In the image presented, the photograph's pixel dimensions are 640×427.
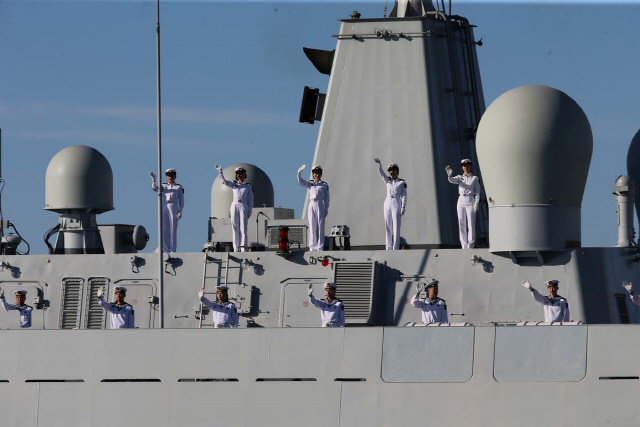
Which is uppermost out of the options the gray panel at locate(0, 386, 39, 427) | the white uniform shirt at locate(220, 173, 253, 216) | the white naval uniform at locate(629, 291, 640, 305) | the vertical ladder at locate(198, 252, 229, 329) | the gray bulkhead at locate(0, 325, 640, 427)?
the white uniform shirt at locate(220, 173, 253, 216)

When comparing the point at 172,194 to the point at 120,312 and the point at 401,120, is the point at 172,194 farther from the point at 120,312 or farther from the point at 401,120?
the point at 401,120

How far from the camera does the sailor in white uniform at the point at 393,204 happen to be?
18562mm

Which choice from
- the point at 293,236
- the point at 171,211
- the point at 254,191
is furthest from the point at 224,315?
the point at 254,191

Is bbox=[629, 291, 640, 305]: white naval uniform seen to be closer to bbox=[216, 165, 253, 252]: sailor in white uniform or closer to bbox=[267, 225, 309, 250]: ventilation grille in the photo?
bbox=[267, 225, 309, 250]: ventilation grille

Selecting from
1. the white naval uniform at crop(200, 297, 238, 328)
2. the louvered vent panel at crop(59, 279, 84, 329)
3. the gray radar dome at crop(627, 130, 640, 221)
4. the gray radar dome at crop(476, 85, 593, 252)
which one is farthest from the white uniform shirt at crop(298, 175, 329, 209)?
the gray radar dome at crop(627, 130, 640, 221)

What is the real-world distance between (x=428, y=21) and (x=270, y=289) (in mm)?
4976

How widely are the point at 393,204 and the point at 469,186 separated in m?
1.16

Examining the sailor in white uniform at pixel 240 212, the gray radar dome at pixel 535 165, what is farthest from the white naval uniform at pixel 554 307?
the sailor in white uniform at pixel 240 212

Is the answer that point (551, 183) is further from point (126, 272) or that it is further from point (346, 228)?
point (126, 272)

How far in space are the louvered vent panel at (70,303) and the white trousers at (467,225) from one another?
575 centimetres

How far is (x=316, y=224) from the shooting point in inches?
744

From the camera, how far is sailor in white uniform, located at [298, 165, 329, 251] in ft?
61.6

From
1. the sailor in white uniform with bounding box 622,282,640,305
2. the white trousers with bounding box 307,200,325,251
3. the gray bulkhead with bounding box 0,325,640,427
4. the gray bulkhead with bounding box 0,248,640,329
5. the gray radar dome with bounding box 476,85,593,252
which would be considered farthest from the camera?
the white trousers with bounding box 307,200,325,251

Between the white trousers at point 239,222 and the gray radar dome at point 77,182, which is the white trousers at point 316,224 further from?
the gray radar dome at point 77,182
